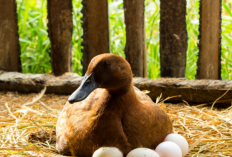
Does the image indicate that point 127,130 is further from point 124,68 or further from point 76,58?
point 76,58

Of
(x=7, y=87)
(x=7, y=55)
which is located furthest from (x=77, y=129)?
(x=7, y=55)

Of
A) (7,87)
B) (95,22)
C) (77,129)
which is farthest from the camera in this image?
(7,87)

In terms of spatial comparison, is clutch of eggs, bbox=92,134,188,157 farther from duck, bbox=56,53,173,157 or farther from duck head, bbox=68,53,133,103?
duck head, bbox=68,53,133,103

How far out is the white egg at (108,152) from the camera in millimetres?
1533

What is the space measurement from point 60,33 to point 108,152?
1.90m

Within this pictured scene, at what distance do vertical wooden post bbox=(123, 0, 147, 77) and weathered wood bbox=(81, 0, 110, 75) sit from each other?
22 centimetres

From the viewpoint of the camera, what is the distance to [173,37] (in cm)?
290

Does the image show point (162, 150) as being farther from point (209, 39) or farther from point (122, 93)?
point (209, 39)

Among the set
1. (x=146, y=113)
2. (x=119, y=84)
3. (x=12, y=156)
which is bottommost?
(x=12, y=156)

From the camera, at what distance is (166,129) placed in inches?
70.3

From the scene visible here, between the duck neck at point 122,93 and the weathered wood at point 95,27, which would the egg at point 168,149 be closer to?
the duck neck at point 122,93

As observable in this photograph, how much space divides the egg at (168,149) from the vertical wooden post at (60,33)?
1829mm

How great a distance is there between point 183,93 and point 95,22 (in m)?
1.09

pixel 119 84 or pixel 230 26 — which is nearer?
pixel 119 84
